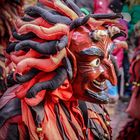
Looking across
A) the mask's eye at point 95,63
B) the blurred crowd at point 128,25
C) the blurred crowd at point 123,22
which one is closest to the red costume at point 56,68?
the mask's eye at point 95,63

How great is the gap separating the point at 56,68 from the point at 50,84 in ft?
0.23

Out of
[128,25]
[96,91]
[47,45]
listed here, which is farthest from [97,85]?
[128,25]

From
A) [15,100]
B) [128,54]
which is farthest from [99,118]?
[128,54]

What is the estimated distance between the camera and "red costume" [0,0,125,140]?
1.46 m

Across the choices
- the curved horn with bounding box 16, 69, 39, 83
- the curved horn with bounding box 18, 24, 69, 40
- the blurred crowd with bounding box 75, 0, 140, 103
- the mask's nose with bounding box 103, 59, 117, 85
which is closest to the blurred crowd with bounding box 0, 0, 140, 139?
the blurred crowd with bounding box 75, 0, 140, 103

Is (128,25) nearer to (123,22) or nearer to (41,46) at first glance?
(123,22)

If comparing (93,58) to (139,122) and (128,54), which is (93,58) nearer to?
(139,122)

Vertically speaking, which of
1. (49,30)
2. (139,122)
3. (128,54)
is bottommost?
(128,54)

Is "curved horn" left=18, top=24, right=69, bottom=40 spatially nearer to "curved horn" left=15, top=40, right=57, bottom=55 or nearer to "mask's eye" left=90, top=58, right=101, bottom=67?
"curved horn" left=15, top=40, right=57, bottom=55

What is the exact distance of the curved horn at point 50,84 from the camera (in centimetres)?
146

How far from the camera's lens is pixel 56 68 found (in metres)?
1.50

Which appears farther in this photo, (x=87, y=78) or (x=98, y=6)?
(x=98, y=6)

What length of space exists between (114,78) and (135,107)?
25.6 inches

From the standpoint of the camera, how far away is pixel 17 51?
155 cm
